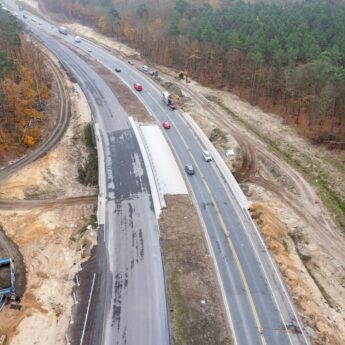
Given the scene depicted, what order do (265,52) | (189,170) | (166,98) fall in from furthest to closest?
(265,52) < (166,98) < (189,170)

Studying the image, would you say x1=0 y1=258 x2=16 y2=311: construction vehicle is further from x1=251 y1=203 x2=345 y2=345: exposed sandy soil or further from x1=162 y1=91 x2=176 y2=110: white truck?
x1=162 y1=91 x2=176 y2=110: white truck

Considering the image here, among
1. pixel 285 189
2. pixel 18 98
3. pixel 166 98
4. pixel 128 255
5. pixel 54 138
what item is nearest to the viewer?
pixel 128 255

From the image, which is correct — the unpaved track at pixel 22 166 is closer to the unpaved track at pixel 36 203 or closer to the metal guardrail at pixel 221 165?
the unpaved track at pixel 36 203

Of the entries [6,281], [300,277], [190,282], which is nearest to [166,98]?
[190,282]

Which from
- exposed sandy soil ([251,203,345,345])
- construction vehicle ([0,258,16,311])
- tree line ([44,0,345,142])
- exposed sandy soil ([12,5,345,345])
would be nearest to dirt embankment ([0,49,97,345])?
construction vehicle ([0,258,16,311])

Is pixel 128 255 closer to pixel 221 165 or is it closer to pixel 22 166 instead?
pixel 221 165

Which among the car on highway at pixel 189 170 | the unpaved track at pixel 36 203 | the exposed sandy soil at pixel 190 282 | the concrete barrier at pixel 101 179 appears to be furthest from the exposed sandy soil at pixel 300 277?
the unpaved track at pixel 36 203
